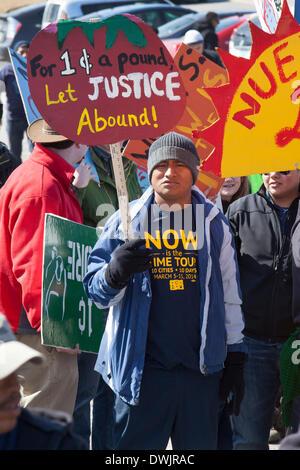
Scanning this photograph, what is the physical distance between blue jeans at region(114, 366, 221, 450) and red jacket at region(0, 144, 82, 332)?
2.06 feet

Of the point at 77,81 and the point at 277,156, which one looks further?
the point at 277,156

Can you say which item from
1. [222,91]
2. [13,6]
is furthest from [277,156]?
[13,6]

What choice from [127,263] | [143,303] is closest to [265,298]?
[143,303]

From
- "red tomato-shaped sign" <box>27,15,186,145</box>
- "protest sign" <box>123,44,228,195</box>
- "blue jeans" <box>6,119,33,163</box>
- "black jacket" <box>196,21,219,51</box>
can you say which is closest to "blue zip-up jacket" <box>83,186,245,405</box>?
"red tomato-shaped sign" <box>27,15,186,145</box>

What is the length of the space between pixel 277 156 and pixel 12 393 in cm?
214

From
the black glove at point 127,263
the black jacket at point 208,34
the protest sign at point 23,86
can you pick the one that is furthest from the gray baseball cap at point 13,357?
the black jacket at point 208,34

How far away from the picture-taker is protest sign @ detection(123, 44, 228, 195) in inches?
211

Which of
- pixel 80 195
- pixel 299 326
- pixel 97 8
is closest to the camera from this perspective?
pixel 299 326

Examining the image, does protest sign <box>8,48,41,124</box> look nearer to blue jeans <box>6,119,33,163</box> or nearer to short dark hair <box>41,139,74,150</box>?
short dark hair <box>41,139,74,150</box>

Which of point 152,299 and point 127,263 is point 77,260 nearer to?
point 152,299

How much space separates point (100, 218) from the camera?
5.28 metres

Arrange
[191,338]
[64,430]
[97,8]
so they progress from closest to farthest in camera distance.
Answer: [64,430], [191,338], [97,8]

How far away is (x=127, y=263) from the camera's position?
12.5 ft

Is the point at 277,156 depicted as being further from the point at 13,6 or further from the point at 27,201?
the point at 13,6
